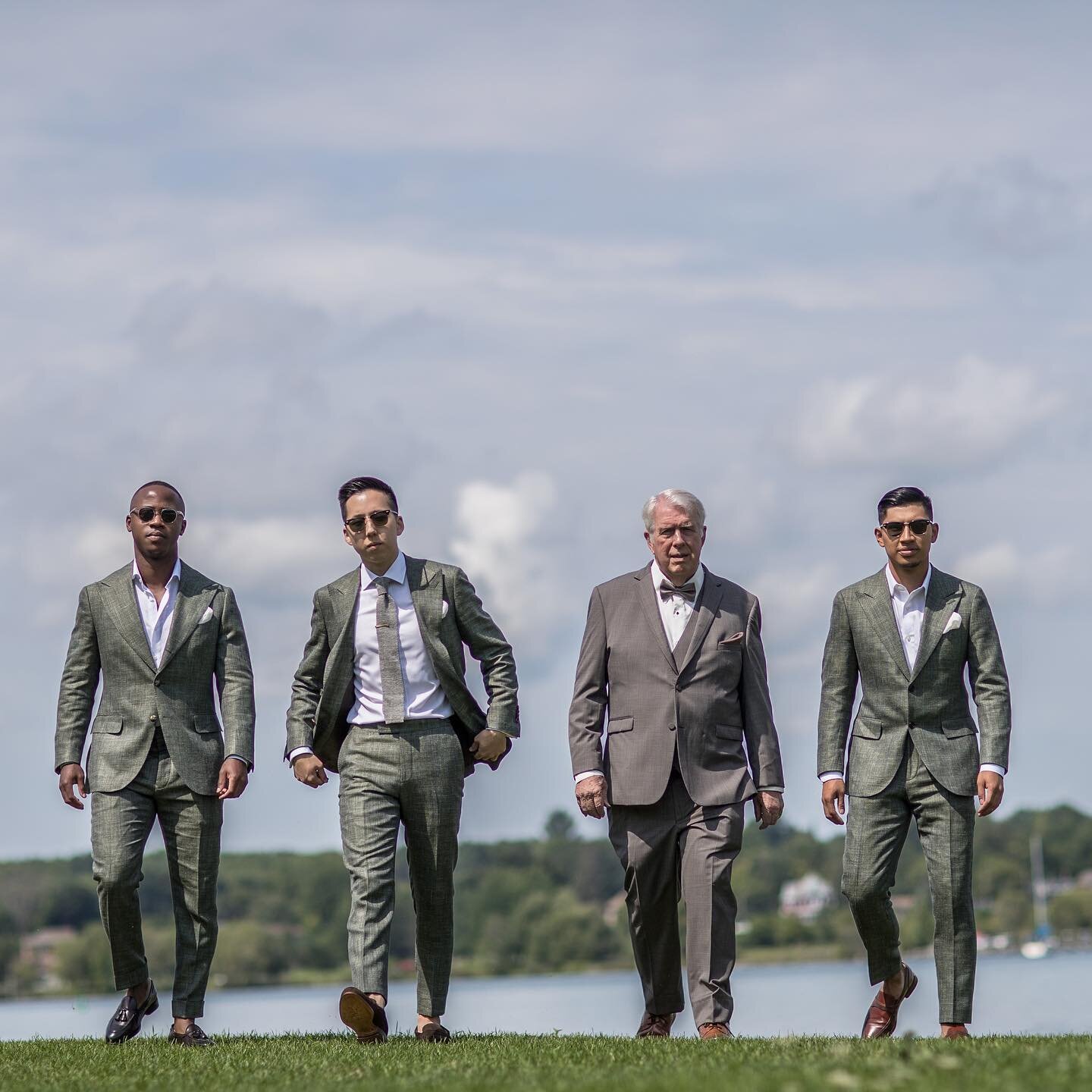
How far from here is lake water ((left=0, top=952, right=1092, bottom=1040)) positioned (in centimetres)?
3362

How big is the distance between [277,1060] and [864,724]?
379 cm

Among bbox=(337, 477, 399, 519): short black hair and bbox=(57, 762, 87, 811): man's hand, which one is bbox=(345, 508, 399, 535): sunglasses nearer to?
bbox=(337, 477, 399, 519): short black hair

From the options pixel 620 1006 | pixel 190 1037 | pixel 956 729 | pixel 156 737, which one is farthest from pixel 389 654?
pixel 620 1006

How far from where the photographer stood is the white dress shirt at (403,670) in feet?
35.2

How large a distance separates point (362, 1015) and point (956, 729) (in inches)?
144

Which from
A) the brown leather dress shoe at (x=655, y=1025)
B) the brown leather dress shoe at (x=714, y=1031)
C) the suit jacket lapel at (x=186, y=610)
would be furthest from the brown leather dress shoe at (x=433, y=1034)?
the suit jacket lapel at (x=186, y=610)

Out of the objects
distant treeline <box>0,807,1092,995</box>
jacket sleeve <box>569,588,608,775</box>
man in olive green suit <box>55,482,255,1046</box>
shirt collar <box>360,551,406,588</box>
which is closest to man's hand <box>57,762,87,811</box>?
man in olive green suit <box>55,482,255,1046</box>

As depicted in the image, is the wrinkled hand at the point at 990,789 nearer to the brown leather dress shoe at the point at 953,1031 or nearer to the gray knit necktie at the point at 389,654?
the brown leather dress shoe at the point at 953,1031

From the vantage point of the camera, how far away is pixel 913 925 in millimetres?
88562

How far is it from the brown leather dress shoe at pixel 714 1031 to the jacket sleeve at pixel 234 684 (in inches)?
116

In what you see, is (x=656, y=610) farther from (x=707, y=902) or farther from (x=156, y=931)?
(x=156, y=931)

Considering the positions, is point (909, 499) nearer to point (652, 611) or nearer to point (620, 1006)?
point (652, 611)

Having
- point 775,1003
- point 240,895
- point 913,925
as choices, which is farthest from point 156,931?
point 775,1003

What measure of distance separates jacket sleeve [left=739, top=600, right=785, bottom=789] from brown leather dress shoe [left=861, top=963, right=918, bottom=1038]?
4.56 feet
